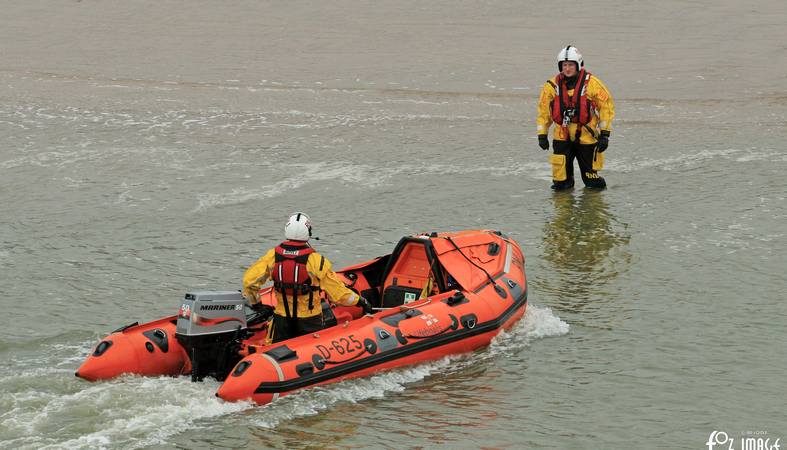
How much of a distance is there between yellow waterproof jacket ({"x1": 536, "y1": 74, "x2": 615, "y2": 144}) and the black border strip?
4.35 meters

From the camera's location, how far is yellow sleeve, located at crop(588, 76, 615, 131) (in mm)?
13719

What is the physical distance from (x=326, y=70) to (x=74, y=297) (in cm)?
1031

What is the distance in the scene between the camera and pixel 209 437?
7883 millimetres

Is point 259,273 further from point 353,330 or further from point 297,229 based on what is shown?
point 353,330

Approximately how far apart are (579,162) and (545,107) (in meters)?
0.89

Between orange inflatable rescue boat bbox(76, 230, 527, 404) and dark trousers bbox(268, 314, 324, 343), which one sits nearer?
orange inflatable rescue boat bbox(76, 230, 527, 404)

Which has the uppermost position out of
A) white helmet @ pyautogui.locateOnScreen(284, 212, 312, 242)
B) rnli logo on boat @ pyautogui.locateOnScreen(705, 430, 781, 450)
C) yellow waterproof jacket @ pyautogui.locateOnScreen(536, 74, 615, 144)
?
yellow waterproof jacket @ pyautogui.locateOnScreen(536, 74, 615, 144)

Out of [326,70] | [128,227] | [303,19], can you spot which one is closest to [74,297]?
[128,227]

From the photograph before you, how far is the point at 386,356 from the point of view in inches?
351

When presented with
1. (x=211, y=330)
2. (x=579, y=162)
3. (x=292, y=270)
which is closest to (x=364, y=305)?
(x=292, y=270)

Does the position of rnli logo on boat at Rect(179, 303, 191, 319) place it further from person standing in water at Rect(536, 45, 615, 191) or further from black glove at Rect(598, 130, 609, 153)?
black glove at Rect(598, 130, 609, 153)

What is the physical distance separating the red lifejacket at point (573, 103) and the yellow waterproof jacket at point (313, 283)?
5.79 m

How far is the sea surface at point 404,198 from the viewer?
8375 millimetres

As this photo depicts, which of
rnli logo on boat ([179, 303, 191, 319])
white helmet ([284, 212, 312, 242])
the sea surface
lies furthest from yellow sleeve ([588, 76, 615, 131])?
rnli logo on boat ([179, 303, 191, 319])
